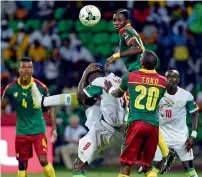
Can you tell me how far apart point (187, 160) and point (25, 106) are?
2.93 metres

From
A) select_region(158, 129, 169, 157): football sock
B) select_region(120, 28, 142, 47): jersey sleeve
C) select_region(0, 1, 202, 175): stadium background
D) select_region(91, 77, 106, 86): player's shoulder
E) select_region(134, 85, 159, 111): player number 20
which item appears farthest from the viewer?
select_region(0, 1, 202, 175): stadium background

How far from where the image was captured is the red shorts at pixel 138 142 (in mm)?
11070

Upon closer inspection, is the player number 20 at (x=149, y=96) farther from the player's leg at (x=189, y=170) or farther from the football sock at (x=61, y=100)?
the player's leg at (x=189, y=170)

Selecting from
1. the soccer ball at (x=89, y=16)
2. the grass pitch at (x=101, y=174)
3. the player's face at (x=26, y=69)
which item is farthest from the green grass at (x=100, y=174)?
the soccer ball at (x=89, y=16)

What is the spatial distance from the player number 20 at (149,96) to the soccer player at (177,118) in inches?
105

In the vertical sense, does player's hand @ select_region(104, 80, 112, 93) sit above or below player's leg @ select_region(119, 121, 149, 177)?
above

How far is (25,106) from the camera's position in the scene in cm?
1312

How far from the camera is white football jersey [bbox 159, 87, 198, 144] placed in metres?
14.0

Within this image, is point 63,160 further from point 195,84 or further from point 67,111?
point 195,84

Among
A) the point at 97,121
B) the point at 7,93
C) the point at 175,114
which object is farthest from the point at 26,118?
the point at 175,114

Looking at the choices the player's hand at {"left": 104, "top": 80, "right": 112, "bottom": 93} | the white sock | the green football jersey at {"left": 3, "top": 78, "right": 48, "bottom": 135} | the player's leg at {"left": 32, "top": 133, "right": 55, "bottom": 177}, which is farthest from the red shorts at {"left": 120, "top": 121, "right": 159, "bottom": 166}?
the green football jersey at {"left": 3, "top": 78, "right": 48, "bottom": 135}

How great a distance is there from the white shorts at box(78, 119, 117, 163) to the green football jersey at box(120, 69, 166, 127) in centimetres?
140

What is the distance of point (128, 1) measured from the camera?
72.9 ft

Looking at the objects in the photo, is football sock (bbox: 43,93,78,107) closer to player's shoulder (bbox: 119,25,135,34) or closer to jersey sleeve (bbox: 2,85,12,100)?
jersey sleeve (bbox: 2,85,12,100)
